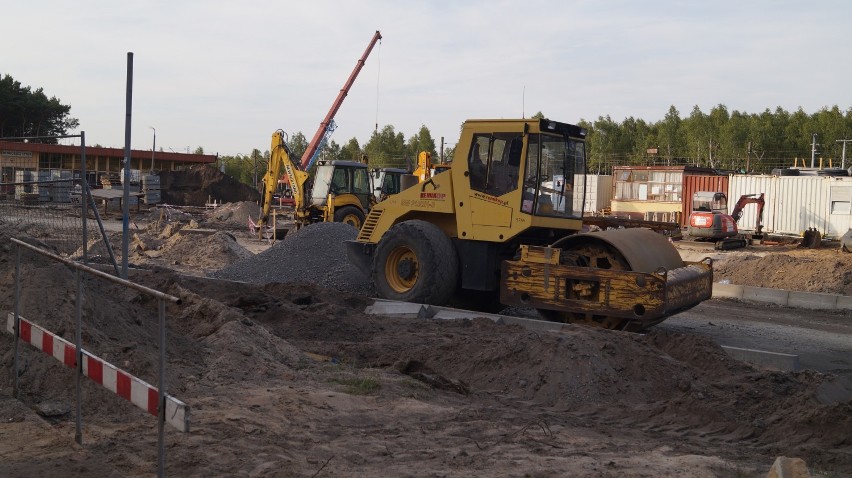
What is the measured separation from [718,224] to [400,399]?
25128 millimetres

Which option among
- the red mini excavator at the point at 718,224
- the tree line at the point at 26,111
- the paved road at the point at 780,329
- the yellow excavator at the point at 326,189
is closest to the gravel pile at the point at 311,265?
the paved road at the point at 780,329

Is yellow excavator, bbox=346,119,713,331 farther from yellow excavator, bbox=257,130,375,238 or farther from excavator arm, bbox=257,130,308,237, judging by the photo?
excavator arm, bbox=257,130,308,237

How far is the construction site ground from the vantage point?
5.76 m

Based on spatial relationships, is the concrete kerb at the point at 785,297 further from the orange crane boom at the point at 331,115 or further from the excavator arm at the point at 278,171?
the orange crane boom at the point at 331,115

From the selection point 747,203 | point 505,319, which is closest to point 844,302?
point 505,319

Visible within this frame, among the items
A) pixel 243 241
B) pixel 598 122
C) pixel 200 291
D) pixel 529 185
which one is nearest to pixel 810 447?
pixel 529 185

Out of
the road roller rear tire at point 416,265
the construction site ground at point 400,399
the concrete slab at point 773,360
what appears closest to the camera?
the construction site ground at point 400,399

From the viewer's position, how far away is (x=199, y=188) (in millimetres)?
56344

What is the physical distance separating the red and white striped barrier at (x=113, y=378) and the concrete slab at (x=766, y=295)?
13.4m

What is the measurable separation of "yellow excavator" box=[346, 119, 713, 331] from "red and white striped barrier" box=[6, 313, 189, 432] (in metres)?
6.72

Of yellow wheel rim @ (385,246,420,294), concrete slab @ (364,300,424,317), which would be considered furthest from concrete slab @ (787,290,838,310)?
concrete slab @ (364,300,424,317)

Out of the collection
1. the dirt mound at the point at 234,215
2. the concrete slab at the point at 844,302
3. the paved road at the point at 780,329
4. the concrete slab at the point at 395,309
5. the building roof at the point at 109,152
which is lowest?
the paved road at the point at 780,329

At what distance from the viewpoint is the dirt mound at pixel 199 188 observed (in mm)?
55625

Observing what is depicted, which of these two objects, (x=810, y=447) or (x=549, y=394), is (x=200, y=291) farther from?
(x=810, y=447)
